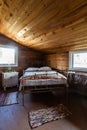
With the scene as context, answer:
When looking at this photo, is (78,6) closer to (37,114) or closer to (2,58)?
(37,114)

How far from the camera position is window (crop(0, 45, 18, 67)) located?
4755 mm

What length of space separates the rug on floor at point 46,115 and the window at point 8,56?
2936 millimetres

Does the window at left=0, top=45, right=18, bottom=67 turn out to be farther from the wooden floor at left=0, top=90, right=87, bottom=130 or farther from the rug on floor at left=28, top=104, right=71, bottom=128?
the rug on floor at left=28, top=104, right=71, bottom=128

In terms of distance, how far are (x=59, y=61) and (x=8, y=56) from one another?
224cm

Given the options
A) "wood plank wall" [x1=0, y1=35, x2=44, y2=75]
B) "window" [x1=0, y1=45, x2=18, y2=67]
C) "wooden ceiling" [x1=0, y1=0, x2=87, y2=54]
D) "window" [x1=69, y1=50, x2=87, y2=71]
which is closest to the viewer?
"wooden ceiling" [x1=0, y1=0, x2=87, y2=54]

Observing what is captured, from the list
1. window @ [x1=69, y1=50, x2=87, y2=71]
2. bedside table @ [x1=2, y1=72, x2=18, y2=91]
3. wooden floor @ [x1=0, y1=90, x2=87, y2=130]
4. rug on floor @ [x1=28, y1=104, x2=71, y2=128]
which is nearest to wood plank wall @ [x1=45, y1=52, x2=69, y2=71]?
window @ [x1=69, y1=50, x2=87, y2=71]

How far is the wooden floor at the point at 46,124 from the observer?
2.01 meters

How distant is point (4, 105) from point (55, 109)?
132 cm

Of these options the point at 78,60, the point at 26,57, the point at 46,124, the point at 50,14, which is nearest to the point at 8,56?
the point at 26,57

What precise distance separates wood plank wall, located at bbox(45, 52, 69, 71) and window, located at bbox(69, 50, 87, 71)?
0.55 feet

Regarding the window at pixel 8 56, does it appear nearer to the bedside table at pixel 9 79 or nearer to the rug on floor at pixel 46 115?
the bedside table at pixel 9 79

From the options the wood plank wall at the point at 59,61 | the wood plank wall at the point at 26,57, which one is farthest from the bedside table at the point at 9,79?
the wood plank wall at the point at 59,61

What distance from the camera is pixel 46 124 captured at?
6.88ft

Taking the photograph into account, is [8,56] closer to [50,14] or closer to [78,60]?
[78,60]
